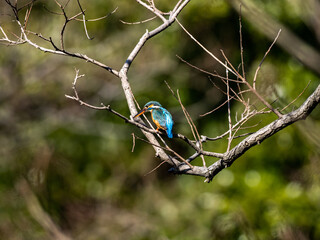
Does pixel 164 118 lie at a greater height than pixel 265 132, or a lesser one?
lesser

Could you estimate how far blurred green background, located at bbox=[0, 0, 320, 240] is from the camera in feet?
18.3

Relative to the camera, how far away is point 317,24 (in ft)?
10.4

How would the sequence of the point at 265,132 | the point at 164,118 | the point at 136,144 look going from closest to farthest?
the point at 265,132 < the point at 164,118 < the point at 136,144

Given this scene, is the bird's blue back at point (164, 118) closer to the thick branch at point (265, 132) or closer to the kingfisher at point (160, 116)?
the kingfisher at point (160, 116)

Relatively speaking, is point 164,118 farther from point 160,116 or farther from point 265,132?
point 265,132

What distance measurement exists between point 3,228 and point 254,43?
5.39m

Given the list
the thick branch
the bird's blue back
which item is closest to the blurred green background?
the bird's blue back

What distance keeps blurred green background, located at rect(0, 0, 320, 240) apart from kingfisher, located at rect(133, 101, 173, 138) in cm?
183

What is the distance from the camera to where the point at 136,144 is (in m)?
8.73

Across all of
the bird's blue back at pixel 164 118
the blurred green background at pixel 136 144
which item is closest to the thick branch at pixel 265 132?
the bird's blue back at pixel 164 118

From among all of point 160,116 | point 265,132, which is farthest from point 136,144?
point 265,132

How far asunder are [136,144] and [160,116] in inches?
208

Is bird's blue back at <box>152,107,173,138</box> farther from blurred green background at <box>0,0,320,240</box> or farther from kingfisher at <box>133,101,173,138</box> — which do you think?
blurred green background at <box>0,0,320,240</box>

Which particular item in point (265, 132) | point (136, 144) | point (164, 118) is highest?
point (265, 132)
